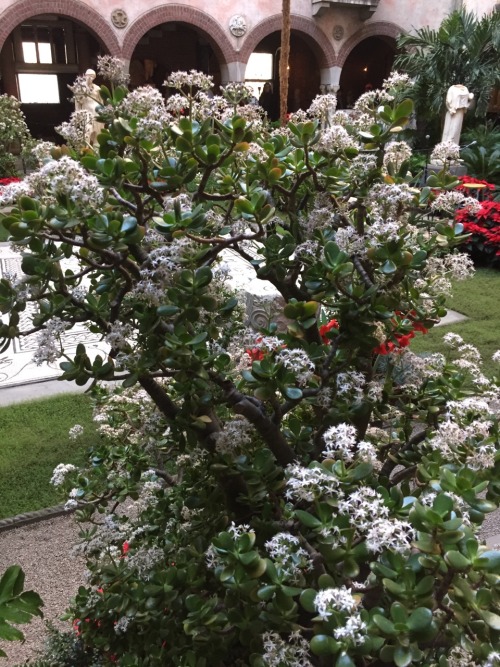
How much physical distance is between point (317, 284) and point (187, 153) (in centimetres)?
35

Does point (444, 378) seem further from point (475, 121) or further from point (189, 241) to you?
point (475, 121)

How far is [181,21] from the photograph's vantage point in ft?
45.6

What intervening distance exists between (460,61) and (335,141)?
12.3m

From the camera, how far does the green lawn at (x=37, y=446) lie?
325 cm

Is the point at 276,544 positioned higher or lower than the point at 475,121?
lower

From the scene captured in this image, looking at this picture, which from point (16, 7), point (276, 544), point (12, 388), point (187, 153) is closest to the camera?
point (276, 544)

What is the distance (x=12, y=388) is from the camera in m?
4.58

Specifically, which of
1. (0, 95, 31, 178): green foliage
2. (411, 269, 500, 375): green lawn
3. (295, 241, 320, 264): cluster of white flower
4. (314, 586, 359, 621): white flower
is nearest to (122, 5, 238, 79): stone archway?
(0, 95, 31, 178): green foliage

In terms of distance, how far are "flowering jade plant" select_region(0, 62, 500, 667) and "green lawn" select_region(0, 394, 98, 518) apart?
1.78 meters

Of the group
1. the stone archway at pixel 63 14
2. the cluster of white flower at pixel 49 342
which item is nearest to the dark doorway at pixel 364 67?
the stone archway at pixel 63 14

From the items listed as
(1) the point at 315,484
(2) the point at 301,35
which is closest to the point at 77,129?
(1) the point at 315,484

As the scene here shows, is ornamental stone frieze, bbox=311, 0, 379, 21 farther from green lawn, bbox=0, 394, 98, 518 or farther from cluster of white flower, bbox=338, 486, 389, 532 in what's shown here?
cluster of white flower, bbox=338, 486, 389, 532

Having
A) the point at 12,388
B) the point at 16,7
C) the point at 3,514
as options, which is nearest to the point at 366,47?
the point at 16,7

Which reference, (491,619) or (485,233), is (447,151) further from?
(485,233)
